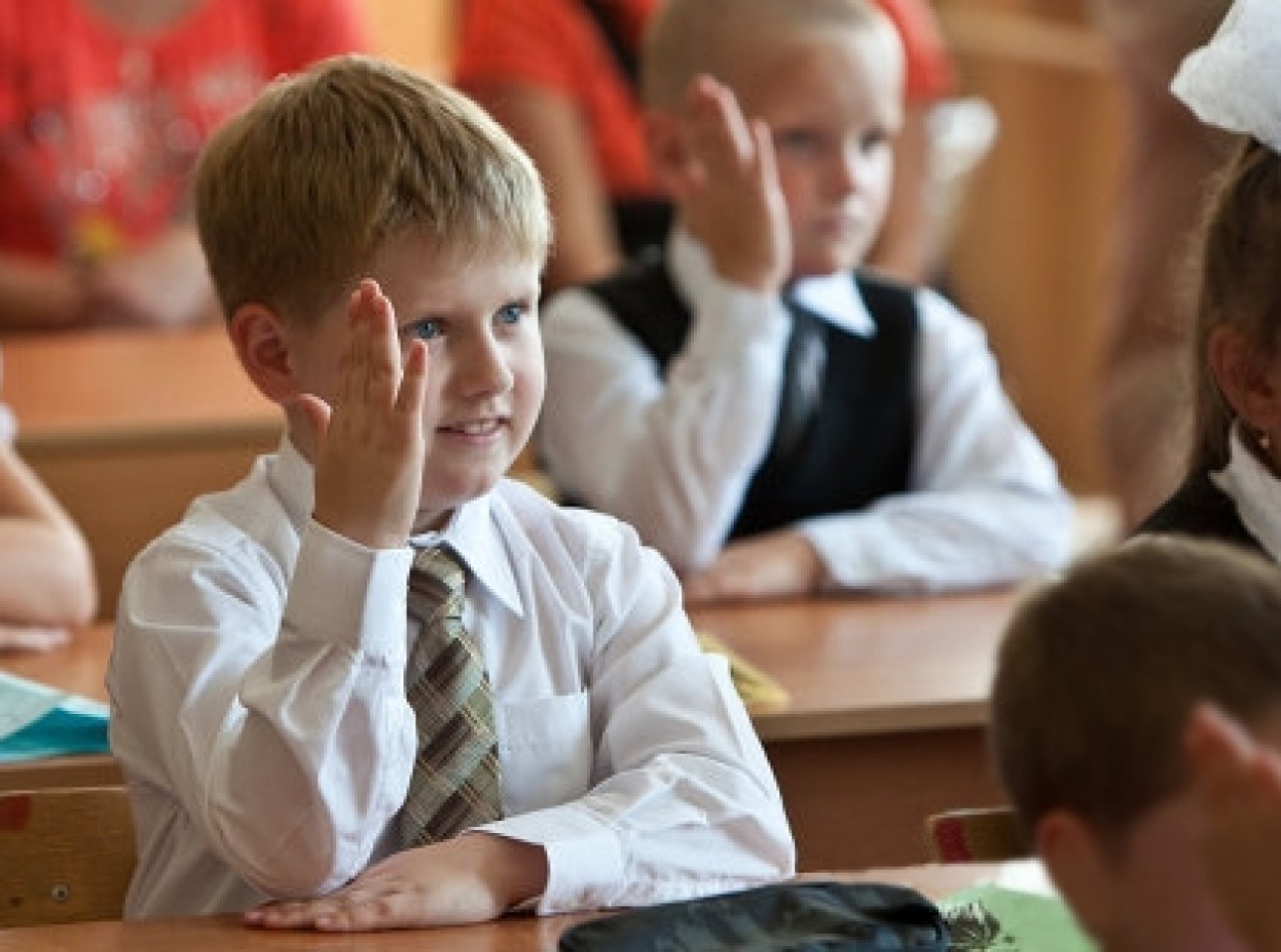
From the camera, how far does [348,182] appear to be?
1.98 m

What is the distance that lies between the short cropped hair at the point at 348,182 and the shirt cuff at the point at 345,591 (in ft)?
0.97

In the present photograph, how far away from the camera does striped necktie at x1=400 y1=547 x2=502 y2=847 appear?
196 centimetres

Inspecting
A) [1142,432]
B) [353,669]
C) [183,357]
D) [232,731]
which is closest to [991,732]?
[353,669]

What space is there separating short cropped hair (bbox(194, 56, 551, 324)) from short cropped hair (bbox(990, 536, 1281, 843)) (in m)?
0.68

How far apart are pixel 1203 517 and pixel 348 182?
688 mm

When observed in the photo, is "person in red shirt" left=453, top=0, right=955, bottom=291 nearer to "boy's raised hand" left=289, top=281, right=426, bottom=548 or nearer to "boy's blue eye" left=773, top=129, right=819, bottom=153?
"boy's blue eye" left=773, top=129, right=819, bottom=153

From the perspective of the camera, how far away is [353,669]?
1.77m

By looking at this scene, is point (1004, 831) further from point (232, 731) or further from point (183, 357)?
point (183, 357)

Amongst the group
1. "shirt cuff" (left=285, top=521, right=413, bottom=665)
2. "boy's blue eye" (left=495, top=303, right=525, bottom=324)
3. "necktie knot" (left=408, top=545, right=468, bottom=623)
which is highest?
"boy's blue eye" (left=495, top=303, right=525, bottom=324)

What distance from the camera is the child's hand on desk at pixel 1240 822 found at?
1.24 meters

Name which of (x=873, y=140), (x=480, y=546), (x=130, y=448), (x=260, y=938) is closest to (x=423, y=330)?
(x=480, y=546)

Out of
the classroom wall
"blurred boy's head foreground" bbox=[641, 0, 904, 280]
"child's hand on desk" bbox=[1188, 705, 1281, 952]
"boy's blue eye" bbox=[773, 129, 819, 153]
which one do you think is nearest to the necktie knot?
"child's hand on desk" bbox=[1188, 705, 1281, 952]

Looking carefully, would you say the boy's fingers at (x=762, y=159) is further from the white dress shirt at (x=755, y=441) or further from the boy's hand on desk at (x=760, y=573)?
the boy's hand on desk at (x=760, y=573)

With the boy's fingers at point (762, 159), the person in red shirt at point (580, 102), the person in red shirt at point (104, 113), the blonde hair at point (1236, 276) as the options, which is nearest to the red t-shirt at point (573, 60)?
the person in red shirt at point (580, 102)
